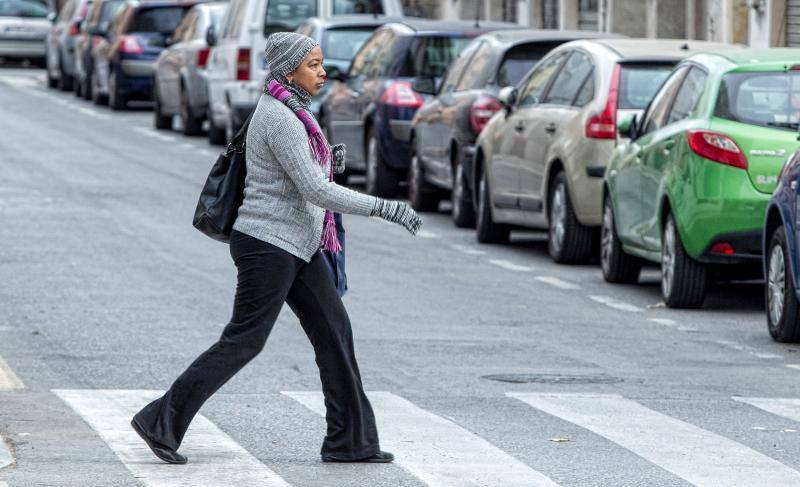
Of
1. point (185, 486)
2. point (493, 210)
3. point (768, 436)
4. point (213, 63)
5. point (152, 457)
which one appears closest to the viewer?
point (185, 486)

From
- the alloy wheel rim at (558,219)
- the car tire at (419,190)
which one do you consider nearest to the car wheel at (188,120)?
the car tire at (419,190)

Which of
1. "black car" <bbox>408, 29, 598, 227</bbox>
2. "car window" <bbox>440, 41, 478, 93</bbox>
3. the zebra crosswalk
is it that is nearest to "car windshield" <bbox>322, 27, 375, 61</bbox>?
"black car" <bbox>408, 29, 598, 227</bbox>

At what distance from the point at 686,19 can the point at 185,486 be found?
24377 millimetres

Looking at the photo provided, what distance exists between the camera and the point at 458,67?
64.6 ft

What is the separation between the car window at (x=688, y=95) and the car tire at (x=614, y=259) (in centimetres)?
111

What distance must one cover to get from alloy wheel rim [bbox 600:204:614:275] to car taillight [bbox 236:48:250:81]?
41.9 feet

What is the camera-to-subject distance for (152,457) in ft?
26.6

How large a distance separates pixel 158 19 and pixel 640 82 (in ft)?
72.2

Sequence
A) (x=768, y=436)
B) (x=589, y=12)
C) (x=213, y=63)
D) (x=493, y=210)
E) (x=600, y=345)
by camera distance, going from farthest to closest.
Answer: (x=589, y=12) < (x=213, y=63) < (x=493, y=210) < (x=600, y=345) < (x=768, y=436)

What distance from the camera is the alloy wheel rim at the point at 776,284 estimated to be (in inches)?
478

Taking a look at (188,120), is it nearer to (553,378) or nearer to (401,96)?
(401,96)

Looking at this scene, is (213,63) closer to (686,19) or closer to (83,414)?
(686,19)

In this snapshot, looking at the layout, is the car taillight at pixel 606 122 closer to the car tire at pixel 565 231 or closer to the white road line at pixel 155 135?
the car tire at pixel 565 231

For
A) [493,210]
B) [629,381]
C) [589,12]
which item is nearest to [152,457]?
[629,381]
